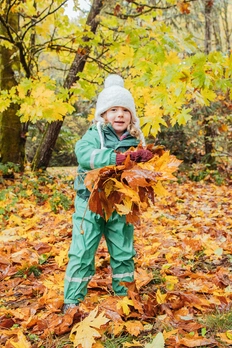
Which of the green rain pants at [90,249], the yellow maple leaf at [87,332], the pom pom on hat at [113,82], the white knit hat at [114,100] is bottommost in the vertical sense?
the yellow maple leaf at [87,332]

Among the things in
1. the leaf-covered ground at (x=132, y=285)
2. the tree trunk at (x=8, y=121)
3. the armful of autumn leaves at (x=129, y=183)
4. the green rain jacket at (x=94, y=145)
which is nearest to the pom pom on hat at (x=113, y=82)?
the green rain jacket at (x=94, y=145)

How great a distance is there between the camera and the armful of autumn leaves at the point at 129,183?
1802 mm

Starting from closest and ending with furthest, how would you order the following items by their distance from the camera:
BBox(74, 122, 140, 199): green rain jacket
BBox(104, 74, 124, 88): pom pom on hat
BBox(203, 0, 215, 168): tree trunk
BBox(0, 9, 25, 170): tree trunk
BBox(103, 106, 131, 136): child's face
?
BBox(74, 122, 140, 199): green rain jacket → BBox(103, 106, 131, 136): child's face → BBox(104, 74, 124, 88): pom pom on hat → BBox(0, 9, 25, 170): tree trunk → BBox(203, 0, 215, 168): tree trunk

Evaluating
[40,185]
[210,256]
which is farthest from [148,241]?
[40,185]

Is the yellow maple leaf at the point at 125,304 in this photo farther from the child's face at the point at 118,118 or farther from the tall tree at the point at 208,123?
the tall tree at the point at 208,123

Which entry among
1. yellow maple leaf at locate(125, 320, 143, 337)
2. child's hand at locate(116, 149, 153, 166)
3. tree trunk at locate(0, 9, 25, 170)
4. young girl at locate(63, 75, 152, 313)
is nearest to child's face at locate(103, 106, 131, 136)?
young girl at locate(63, 75, 152, 313)

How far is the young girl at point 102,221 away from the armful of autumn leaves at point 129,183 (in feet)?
0.80

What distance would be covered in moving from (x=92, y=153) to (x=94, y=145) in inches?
6.1

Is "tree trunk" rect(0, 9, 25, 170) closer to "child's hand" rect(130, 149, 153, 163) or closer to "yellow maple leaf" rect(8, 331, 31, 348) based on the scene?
"yellow maple leaf" rect(8, 331, 31, 348)

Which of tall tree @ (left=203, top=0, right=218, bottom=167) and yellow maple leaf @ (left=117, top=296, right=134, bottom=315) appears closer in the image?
yellow maple leaf @ (left=117, top=296, right=134, bottom=315)

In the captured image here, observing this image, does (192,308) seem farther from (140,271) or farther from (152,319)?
(140,271)

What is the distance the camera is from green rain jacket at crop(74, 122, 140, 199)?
207cm

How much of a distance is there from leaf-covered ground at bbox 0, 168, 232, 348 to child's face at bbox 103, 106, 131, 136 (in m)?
1.06

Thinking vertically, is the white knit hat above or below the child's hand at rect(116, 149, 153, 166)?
above
